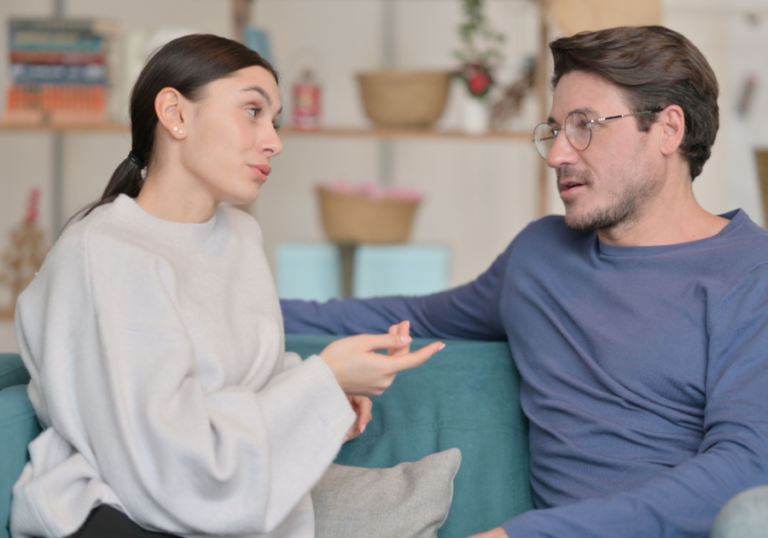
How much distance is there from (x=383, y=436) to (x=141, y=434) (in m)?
0.61

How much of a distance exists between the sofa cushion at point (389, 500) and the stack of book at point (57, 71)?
87.5 inches

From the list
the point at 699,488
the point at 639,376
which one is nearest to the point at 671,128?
the point at 639,376

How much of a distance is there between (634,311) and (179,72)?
33.5 inches

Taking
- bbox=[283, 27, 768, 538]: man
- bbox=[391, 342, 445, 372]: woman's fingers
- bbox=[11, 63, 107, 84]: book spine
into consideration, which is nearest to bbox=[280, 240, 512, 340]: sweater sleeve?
bbox=[283, 27, 768, 538]: man

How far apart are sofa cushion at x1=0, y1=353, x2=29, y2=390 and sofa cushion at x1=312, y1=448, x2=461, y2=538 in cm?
57

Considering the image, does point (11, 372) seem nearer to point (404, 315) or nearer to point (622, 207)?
point (404, 315)

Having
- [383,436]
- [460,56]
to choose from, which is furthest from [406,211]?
[383,436]

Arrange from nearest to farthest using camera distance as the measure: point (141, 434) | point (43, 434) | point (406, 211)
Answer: point (141, 434) < point (43, 434) < point (406, 211)

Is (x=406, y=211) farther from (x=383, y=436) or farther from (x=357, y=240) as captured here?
(x=383, y=436)

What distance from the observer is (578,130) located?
1497 mm

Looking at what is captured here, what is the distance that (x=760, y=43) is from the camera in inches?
159

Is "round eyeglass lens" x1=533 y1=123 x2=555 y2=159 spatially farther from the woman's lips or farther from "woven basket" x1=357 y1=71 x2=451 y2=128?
"woven basket" x1=357 y1=71 x2=451 y2=128

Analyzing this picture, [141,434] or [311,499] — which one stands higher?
[141,434]

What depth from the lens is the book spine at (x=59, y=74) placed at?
→ 3.06m
